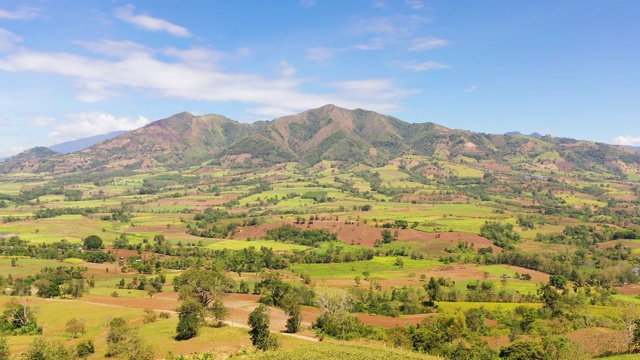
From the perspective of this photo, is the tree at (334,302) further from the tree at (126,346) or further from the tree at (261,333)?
the tree at (126,346)

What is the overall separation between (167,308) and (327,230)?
91.3 metres

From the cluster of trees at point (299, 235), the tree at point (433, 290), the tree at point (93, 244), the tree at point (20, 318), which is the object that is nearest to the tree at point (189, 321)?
the tree at point (20, 318)

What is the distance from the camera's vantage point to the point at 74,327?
70312mm

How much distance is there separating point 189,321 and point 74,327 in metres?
22.4

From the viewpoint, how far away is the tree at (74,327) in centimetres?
7025

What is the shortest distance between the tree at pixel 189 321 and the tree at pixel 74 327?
1861 cm

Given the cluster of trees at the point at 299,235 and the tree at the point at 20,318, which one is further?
the cluster of trees at the point at 299,235

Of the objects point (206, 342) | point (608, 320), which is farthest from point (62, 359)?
point (608, 320)

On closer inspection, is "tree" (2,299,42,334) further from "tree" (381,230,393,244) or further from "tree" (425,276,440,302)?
"tree" (381,230,393,244)

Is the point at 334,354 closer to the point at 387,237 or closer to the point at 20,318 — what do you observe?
the point at 20,318

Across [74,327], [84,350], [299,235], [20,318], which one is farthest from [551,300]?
[20,318]

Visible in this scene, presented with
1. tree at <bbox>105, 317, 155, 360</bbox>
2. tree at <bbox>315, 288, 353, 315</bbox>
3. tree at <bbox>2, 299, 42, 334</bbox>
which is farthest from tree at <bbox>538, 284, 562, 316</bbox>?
tree at <bbox>2, 299, 42, 334</bbox>

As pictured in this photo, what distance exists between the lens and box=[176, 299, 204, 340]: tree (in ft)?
216

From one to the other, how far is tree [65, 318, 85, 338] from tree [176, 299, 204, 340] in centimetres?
1861
